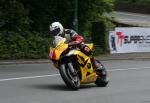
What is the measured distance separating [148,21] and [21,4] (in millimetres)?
29077

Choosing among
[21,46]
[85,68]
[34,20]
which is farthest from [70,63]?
[34,20]

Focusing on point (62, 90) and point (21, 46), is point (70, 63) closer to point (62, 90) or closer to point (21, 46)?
point (62, 90)

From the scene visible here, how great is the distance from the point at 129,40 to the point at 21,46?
7836 mm

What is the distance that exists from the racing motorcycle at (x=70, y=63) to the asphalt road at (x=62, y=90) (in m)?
0.26

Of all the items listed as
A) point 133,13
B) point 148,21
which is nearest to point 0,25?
point 148,21

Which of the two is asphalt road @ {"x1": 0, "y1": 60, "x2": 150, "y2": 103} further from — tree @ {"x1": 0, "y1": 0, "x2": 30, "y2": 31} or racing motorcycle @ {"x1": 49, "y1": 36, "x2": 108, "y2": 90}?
tree @ {"x1": 0, "y1": 0, "x2": 30, "y2": 31}

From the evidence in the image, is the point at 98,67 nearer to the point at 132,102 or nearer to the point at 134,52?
the point at 132,102

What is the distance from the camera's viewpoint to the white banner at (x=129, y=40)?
105 feet

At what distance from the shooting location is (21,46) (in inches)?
1057

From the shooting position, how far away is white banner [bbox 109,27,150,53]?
31.9 m

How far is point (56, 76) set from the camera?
720 inches

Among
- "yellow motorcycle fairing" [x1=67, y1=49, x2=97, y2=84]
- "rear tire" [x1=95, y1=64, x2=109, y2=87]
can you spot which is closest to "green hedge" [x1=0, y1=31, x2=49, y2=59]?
"rear tire" [x1=95, y1=64, x2=109, y2=87]

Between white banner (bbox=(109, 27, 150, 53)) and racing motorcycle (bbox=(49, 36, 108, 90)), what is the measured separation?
16.7 metres

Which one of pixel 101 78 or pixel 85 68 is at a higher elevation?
pixel 85 68
